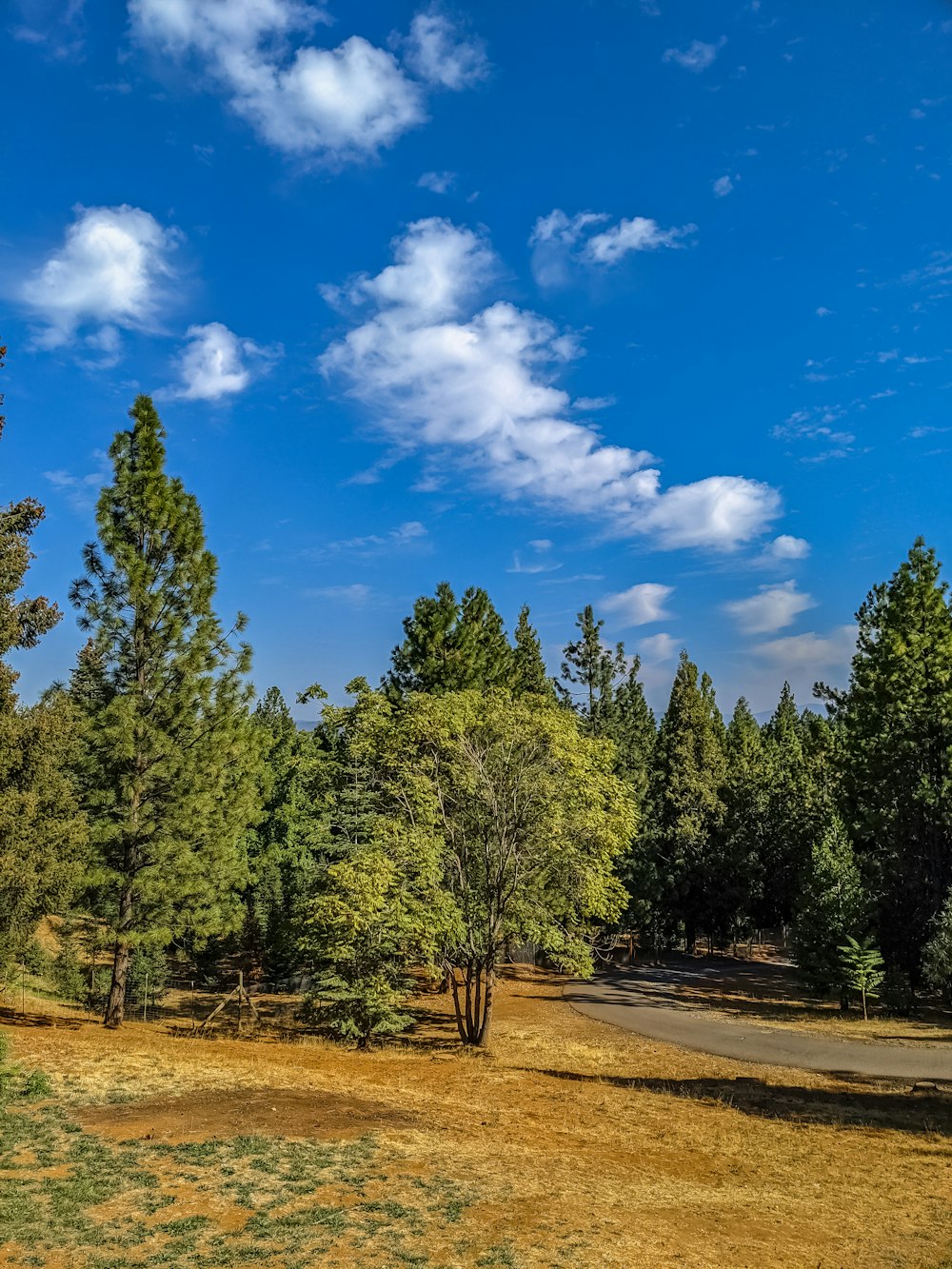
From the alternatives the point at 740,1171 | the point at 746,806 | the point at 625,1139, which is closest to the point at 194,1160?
the point at 625,1139

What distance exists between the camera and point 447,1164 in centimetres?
1166

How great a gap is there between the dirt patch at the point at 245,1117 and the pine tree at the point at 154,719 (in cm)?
671

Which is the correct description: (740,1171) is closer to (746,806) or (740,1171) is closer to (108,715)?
(108,715)

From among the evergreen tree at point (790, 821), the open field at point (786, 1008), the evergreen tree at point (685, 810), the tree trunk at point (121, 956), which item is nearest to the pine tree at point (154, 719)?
the tree trunk at point (121, 956)

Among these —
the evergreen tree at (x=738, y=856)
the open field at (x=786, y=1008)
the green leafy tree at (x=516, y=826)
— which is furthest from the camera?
the evergreen tree at (x=738, y=856)

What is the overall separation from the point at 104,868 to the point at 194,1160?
11.0 meters

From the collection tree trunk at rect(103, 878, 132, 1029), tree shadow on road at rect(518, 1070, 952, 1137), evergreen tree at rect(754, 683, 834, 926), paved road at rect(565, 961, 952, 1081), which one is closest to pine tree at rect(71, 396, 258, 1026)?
tree trunk at rect(103, 878, 132, 1029)

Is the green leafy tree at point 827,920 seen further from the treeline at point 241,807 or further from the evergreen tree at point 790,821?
the evergreen tree at point 790,821

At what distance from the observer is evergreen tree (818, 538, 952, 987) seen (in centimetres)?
3397

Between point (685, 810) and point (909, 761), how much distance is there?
1713cm

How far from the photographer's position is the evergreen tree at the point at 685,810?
4881cm

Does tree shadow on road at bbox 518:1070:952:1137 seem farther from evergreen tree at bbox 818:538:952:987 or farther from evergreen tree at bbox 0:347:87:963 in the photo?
evergreen tree at bbox 818:538:952:987

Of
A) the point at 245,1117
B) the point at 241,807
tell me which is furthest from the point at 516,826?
the point at 245,1117

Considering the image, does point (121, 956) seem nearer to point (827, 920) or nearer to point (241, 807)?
point (241, 807)
